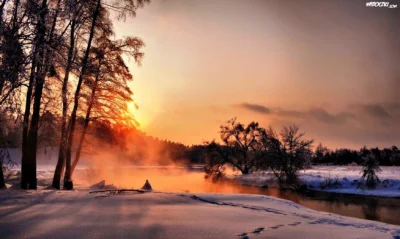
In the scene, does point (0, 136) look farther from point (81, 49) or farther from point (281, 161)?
point (281, 161)

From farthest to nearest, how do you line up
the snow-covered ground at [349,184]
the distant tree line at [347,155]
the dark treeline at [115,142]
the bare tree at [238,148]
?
the distant tree line at [347,155] < the bare tree at [238,148] < the snow-covered ground at [349,184] < the dark treeline at [115,142]

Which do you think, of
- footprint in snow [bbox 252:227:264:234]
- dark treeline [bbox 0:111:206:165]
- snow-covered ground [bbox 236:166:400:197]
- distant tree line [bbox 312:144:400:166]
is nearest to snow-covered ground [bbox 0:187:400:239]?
footprint in snow [bbox 252:227:264:234]

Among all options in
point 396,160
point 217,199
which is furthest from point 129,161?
point 217,199

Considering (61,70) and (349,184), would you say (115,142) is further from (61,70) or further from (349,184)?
(349,184)

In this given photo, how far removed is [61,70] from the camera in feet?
36.0

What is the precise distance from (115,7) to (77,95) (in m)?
4.72

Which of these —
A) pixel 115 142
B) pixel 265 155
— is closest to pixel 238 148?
pixel 265 155

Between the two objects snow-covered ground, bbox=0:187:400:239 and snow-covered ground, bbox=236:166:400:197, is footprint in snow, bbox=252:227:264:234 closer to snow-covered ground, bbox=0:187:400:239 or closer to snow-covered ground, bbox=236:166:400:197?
snow-covered ground, bbox=0:187:400:239

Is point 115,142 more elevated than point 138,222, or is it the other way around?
point 115,142

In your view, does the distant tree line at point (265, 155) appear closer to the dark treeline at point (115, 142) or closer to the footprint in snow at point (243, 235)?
the dark treeline at point (115, 142)

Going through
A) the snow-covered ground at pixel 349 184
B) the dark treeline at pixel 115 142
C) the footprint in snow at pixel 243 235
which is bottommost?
the snow-covered ground at pixel 349 184

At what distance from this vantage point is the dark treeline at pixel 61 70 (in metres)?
7.47

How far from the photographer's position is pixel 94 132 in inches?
786

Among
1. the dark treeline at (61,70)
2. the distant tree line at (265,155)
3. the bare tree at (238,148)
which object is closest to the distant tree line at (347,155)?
the distant tree line at (265,155)
